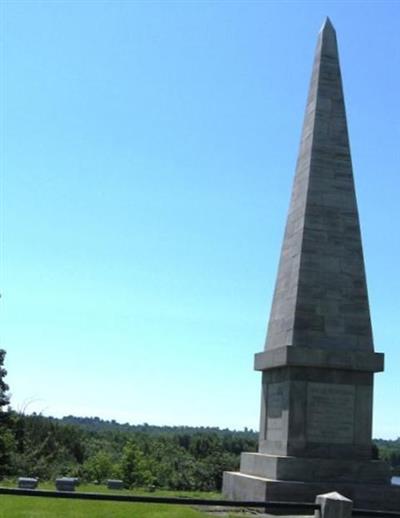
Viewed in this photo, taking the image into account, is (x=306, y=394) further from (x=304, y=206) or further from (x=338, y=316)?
(x=304, y=206)

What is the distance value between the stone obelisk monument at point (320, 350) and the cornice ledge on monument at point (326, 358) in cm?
2

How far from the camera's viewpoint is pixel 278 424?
13641 mm

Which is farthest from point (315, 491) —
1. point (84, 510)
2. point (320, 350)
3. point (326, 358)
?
point (84, 510)

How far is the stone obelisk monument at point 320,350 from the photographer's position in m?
12.9

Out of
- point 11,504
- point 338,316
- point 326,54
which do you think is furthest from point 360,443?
point 326,54

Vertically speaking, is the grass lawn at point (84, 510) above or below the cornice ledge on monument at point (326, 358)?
below

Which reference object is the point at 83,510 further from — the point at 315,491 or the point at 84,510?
the point at 315,491

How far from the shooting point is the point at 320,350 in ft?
43.8

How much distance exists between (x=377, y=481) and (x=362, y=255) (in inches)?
162

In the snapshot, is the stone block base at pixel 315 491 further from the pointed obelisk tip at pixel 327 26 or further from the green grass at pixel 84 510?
the pointed obelisk tip at pixel 327 26

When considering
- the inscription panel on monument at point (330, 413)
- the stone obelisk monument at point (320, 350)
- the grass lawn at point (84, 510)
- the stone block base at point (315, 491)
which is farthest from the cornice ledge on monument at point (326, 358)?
the grass lawn at point (84, 510)

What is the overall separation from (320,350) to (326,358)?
0.17 metres

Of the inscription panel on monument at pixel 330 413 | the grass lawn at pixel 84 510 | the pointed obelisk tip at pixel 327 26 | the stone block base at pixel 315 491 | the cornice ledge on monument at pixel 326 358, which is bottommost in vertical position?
the grass lawn at pixel 84 510

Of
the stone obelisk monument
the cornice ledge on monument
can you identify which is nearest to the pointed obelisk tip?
the stone obelisk monument
